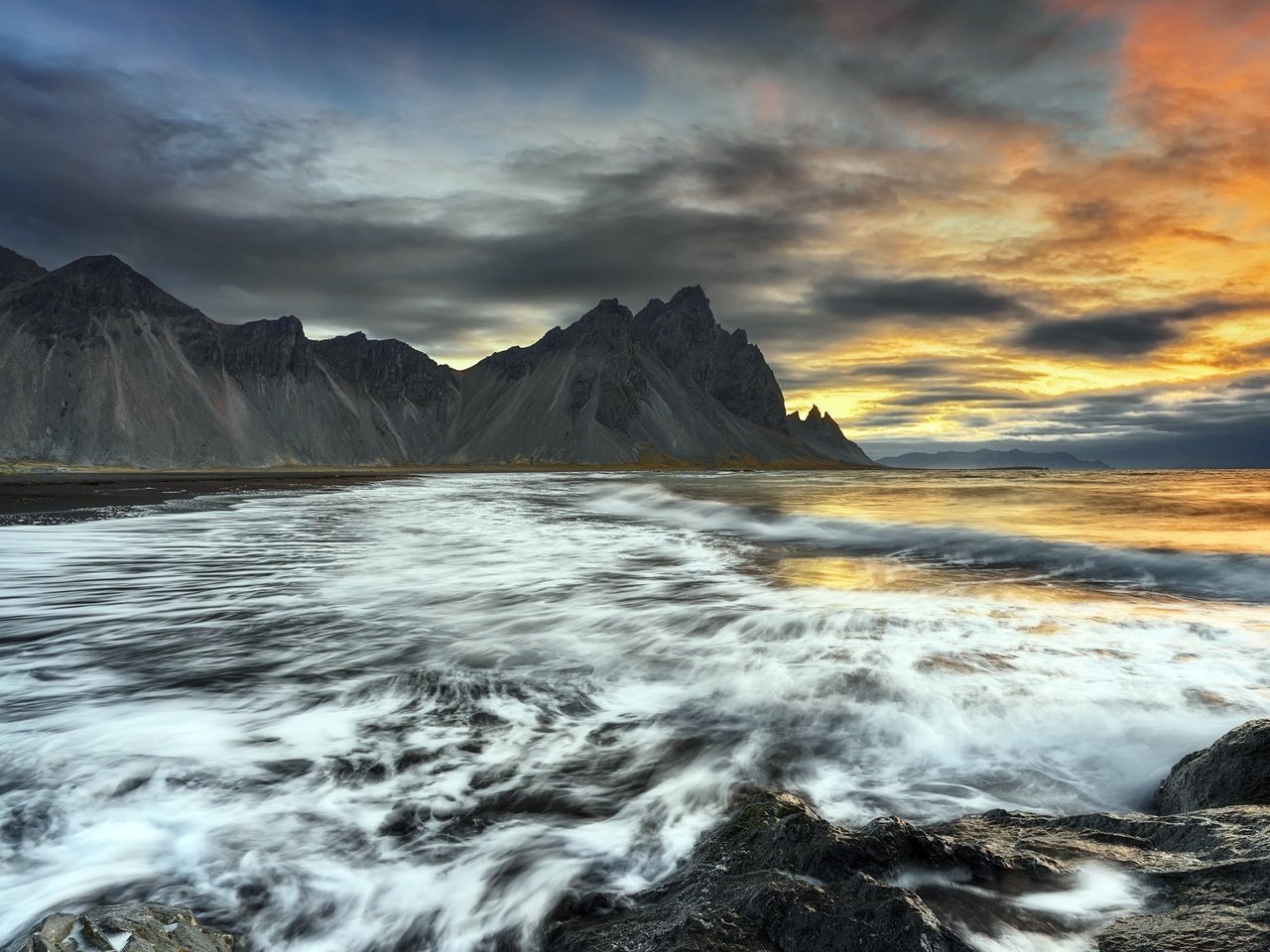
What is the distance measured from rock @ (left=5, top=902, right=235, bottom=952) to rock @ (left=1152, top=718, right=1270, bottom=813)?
5.37 m

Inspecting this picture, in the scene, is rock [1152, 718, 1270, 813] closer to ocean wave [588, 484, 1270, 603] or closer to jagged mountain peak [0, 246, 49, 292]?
ocean wave [588, 484, 1270, 603]

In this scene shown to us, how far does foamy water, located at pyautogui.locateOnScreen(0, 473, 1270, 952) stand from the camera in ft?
13.4

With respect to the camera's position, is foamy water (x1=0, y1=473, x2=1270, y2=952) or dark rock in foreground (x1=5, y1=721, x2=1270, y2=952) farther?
foamy water (x1=0, y1=473, x2=1270, y2=952)

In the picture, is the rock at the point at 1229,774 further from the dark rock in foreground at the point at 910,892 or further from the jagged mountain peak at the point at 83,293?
the jagged mountain peak at the point at 83,293

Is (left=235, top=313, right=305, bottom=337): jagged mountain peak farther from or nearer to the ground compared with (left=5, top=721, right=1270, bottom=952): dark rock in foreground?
farther from the ground

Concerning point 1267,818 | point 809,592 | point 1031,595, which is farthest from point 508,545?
point 1267,818

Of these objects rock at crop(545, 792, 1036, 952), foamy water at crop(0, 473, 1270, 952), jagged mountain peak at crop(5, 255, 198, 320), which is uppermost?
jagged mountain peak at crop(5, 255, 198, 320)

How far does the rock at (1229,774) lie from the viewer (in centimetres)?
404

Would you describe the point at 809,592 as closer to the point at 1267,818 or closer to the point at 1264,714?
the point at 1264,714

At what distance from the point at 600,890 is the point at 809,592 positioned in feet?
29.3

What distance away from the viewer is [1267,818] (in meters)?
3.41

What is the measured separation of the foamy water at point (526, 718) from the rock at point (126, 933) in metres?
0.64

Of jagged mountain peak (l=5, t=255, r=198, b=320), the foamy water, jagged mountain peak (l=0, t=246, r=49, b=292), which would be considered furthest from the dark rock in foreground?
jagged mountain peak (l=0, t=246, r=49, b=292)

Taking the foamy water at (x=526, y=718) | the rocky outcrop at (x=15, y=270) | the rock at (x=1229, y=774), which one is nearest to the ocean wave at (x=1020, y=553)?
the foamy water at (x=526, y=718)
